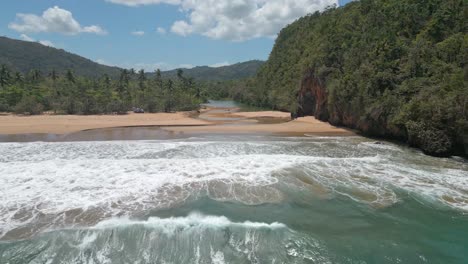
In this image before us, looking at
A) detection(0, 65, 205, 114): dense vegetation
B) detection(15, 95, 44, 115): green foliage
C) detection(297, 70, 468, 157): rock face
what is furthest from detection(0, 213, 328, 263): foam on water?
detection(15, 95, 44, 115): green foliage

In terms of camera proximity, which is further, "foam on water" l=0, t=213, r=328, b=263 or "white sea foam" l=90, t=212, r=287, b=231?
"white sea foam" l=90, t=212, r=287, b=231

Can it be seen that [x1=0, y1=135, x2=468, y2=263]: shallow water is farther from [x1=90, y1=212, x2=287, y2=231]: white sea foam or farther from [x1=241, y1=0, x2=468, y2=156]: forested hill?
[x1=241, y1=0, x2=468, y2=156]: forested hill

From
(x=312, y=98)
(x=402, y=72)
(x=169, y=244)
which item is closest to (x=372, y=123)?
(x=402, y=72)

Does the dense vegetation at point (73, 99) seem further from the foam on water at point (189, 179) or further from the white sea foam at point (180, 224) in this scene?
the white sea foam at point (180, 224)

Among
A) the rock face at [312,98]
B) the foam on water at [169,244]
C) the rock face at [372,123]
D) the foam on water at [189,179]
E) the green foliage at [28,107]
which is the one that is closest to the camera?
the foam on water at [169,244]

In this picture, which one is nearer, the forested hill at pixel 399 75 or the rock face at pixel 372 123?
the rock face at pixel 372 123

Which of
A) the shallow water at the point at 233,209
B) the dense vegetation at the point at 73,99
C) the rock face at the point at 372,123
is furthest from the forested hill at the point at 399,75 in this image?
the dense vegetation at the point at 73,99

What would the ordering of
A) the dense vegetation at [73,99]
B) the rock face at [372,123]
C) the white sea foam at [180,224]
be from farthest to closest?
the dense vegetation at [73,99] → the rock face at [372,123] → the white sea foam at [180,224]
